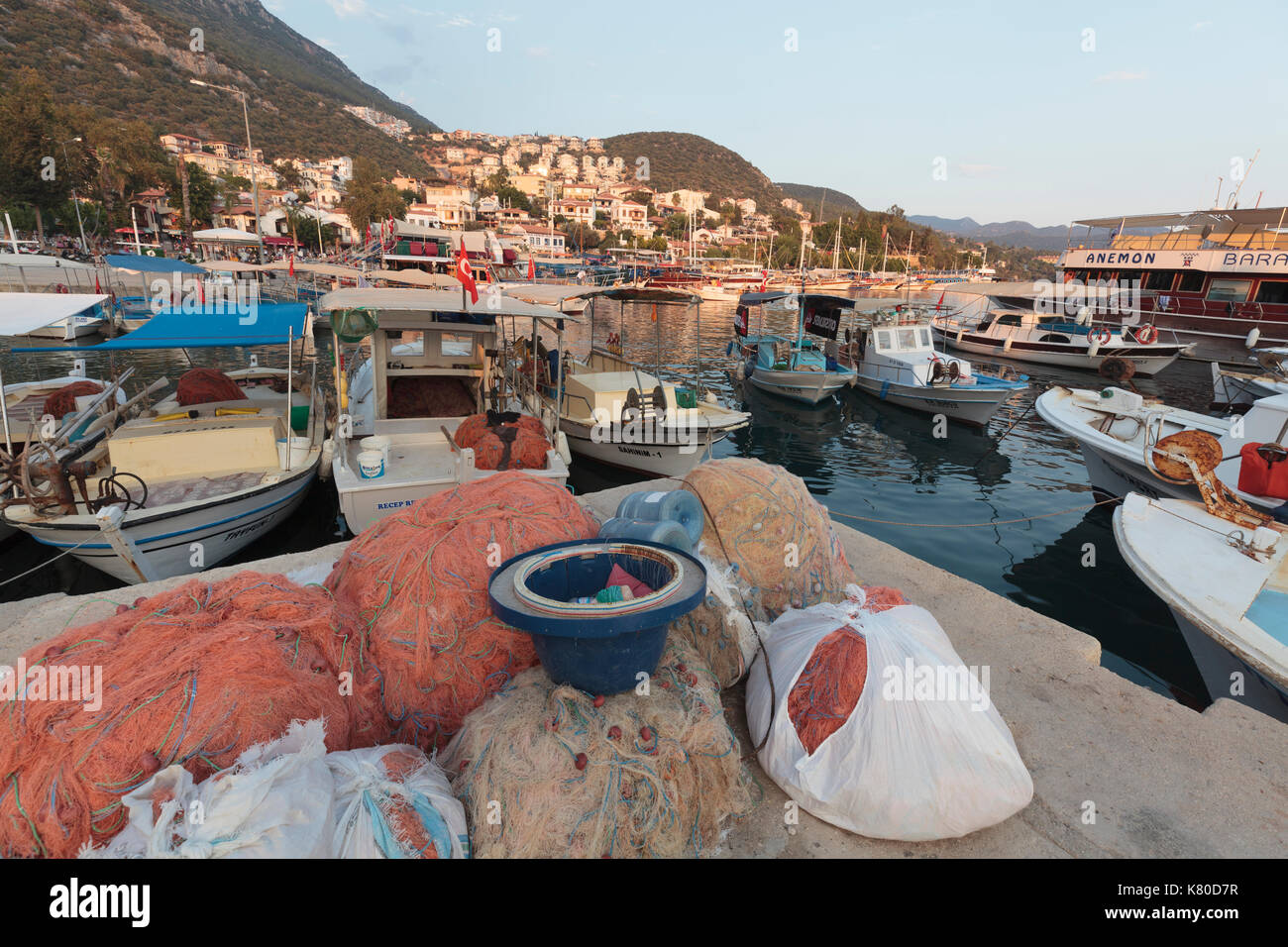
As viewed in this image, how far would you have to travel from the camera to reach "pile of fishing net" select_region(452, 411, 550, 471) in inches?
295

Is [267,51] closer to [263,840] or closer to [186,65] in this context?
[186,65]

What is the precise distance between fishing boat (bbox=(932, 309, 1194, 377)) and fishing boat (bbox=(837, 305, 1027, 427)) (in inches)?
265

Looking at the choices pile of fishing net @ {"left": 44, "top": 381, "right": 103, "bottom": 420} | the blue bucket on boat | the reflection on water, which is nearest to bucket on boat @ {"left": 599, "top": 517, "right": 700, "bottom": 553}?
the blue bucket on boat

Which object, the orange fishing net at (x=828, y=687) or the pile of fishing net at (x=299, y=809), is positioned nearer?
the pile of fishing net at (x=299, y=809)

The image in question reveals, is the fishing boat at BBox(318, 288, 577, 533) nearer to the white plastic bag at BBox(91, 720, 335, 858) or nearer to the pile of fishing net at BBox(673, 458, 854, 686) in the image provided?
the pile of fishing net at BBox(673, 458, 854, 686)

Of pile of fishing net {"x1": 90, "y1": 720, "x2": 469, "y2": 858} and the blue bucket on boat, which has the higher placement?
the blue bucket on boat

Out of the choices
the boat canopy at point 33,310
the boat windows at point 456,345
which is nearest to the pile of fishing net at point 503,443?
the boat windows at point 456,345

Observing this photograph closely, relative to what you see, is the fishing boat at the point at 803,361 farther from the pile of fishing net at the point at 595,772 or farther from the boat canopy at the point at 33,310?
the pile of fishing net at the point at 595,772

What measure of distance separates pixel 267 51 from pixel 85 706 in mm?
238319

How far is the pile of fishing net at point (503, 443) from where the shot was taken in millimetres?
7492

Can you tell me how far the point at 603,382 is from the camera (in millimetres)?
11383

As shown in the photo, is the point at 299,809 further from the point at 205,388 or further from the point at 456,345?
the point at 205,388

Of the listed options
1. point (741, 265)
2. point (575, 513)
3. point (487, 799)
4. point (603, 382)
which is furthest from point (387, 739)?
point (741, 265)

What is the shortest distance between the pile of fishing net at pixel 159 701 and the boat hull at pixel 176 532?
4448mm
